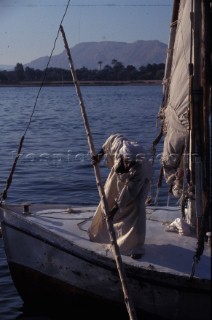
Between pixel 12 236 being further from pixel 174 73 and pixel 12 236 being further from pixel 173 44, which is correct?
pixel 173 44

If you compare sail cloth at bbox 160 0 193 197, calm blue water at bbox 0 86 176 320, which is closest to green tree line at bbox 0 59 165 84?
calm blue water at bbox 0 86 176 320

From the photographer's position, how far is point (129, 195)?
25.8 ft

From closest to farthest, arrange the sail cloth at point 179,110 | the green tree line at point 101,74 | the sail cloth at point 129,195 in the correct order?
1. the sail cloth at point 129,195
2. the sail cloth at point 179,110
3. the green tree line at point 101,74

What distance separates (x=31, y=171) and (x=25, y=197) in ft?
12.3

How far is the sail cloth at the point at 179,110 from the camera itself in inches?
333

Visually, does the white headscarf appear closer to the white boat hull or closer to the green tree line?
the white boat hull

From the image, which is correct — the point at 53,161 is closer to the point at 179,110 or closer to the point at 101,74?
the point at 179,110

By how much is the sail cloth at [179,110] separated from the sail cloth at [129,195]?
767 mm

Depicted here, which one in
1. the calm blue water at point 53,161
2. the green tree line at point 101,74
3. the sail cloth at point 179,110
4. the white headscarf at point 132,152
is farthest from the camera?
the green tree line at point 101,74

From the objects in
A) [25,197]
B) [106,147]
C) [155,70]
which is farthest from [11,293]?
[155,70]

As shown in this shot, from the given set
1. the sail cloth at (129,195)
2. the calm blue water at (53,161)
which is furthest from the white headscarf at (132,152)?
the calm blue water at (53,161)

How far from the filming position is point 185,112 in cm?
835

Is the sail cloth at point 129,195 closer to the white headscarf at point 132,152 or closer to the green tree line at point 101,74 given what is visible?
the white headscarf at point 132,152

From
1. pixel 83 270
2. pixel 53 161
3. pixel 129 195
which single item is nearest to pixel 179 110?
pixel 129 195
